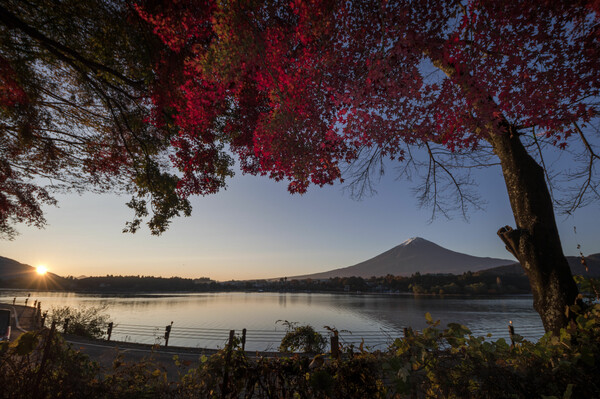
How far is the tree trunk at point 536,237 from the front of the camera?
10.3 feet

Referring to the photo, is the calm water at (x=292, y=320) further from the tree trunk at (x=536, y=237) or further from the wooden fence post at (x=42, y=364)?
the wooden fence post at (x=42, y=364)

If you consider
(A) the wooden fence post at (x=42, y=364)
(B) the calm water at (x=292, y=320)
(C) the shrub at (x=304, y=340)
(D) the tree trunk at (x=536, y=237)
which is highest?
(D) the tree trunk at (x=536, y=237)

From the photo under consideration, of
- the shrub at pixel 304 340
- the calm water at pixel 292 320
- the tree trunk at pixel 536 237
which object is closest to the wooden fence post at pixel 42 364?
the calm water at pixel 292 320

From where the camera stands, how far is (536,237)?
3381 mm

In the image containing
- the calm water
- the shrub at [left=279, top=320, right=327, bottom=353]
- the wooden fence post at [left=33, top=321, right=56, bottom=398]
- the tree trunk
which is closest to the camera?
the wooden fence post at [left=33, top=321, right=56, bottom=398]

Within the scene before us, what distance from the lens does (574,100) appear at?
12.3ft

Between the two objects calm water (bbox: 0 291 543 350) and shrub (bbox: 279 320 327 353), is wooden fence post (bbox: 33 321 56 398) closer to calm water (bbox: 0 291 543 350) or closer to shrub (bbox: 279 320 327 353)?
calm water (bbox: 0 291 543 350)

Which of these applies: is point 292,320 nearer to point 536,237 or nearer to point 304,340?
point 304,340

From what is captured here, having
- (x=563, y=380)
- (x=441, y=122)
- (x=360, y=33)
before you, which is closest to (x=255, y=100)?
(x=360, y=33)

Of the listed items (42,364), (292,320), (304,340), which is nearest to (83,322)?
(304,340)

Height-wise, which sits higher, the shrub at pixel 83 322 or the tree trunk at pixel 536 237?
the tree trunk at pixel 536 237

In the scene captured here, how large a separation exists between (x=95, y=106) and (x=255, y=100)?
4.68 m

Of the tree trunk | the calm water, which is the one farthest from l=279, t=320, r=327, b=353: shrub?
the tree trunk

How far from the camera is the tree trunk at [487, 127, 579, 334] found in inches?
124
